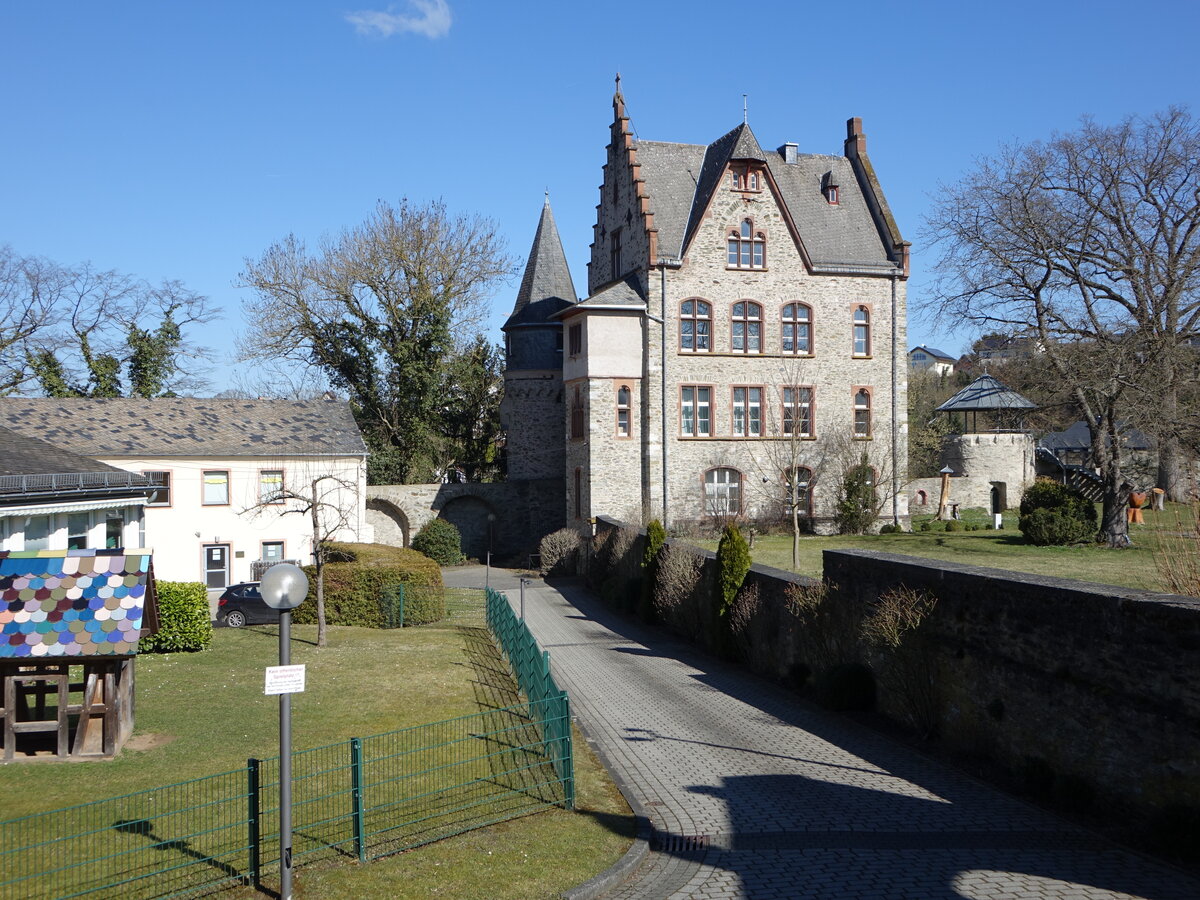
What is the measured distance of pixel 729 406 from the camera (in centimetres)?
3738

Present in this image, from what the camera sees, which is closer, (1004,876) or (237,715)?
(1004,876)

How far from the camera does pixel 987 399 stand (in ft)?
163

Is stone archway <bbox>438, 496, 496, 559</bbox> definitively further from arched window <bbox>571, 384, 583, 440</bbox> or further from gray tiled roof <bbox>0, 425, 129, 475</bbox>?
gray tiled roof <bbox>0, 425, 129, 475</bbox>

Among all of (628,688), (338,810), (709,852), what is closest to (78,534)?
(628,688)

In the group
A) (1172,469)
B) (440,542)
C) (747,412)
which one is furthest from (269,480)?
(1172,469)

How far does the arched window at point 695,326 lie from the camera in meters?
36.6

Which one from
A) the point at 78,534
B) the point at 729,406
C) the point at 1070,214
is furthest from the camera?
the point at 729,406

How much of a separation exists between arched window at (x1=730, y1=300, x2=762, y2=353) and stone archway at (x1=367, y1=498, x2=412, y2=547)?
1526 centimetres

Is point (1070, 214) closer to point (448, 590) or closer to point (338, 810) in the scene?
point (448, 590)

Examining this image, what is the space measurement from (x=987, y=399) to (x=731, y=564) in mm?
33957

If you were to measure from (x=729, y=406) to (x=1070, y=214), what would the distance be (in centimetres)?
1296

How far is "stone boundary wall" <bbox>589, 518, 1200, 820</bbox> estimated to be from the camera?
32.1 ft

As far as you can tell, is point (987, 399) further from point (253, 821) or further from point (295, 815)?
point (253, 821)

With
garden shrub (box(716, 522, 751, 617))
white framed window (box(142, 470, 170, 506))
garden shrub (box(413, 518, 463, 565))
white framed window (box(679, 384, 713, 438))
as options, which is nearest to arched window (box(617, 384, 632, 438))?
white framed window (box(679, 384, 713, 438))
